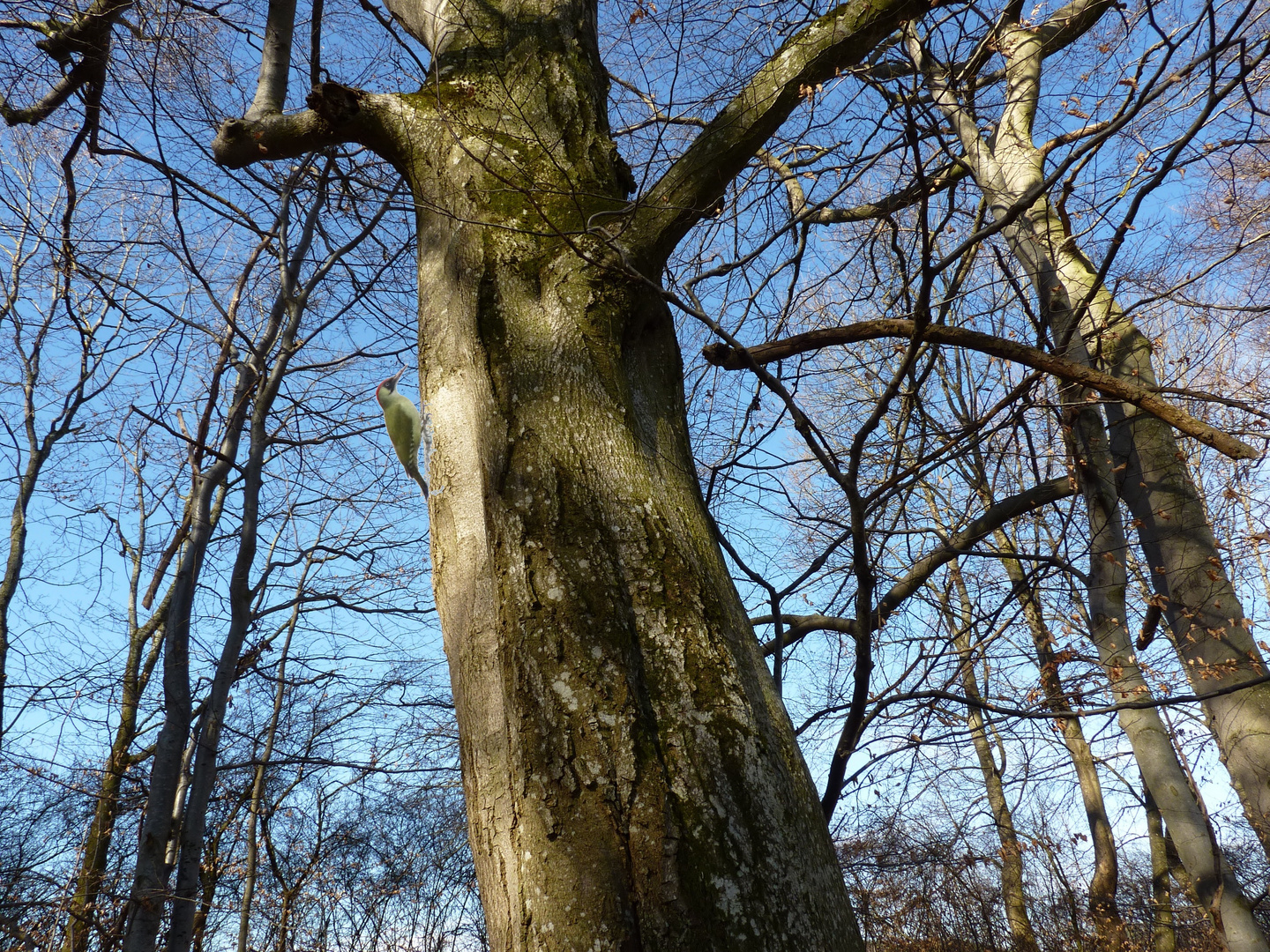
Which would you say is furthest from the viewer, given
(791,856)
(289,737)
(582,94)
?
(289,737)

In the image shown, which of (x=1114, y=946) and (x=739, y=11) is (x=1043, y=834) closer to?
(x=1114, y=946)

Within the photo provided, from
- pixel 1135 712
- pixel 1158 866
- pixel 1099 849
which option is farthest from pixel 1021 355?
pixel 1158 866

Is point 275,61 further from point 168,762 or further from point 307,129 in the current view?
point 168,762

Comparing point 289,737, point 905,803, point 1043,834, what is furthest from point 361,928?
point 1043,834

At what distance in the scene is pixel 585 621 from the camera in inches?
47.9

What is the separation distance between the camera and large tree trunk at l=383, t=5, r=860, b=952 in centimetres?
103

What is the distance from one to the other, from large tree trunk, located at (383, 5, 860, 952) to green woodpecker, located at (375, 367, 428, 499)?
0.30 ft

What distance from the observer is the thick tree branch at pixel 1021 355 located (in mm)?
2088

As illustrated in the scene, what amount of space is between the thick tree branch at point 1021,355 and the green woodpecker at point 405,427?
0.99 meters

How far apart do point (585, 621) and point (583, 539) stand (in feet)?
0.52

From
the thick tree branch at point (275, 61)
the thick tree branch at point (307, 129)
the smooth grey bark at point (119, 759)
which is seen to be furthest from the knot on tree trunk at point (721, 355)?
the smooth grey bark at point (119, 759)

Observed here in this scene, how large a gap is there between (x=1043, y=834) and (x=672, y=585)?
7.13 m

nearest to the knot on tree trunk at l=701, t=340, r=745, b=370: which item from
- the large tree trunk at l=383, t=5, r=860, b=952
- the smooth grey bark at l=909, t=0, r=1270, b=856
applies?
the large tree trunk at l=383, t=5, r=860, b=952

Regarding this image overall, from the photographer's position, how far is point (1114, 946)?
5887 millimetres
